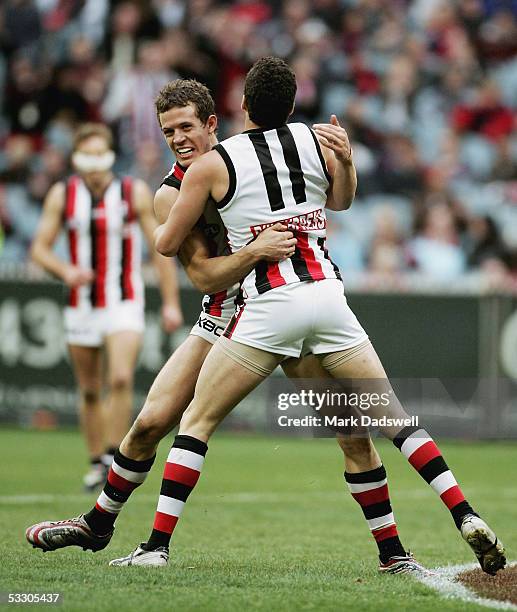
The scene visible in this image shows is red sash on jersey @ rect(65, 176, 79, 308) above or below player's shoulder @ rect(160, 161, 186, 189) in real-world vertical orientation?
below

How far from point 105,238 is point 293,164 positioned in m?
4.39

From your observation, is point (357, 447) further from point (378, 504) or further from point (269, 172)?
point (269, 172)

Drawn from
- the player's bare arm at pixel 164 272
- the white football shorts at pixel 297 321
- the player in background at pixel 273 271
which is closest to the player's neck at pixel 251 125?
the player in background at pixel 273 271

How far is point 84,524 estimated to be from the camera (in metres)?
5.64

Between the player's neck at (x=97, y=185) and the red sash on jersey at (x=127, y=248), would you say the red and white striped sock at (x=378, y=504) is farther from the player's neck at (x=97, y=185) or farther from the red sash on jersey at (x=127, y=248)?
the player's neck at (x=97, y=185)

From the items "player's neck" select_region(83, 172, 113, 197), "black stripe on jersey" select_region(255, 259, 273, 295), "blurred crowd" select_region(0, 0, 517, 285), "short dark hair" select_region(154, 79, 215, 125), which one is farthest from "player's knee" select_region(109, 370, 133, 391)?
"blurred crowd" select_region(0, 0, 517, 285)

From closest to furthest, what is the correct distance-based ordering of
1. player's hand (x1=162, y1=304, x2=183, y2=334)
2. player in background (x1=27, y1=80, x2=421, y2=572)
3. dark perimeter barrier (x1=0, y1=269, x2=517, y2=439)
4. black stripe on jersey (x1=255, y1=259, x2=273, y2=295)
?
black stripe on jersey (x1=255, y1=259, x2=273, y2=295) → player in background (x1=27, y1=80, x2=421, y2=572) → player's hand (x1=162, y1=304, x2=183, y2=334) → dark perimeter barrier (x1=0, y1=269, x2=517, y2=439)

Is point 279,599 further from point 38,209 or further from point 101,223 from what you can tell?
point 38,209

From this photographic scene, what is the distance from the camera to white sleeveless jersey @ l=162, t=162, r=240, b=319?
5281 mm

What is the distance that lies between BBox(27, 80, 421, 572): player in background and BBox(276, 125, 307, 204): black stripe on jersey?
0.54ft

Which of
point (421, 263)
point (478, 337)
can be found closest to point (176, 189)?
point (478, 337)

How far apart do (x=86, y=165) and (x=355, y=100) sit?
784 centimetres

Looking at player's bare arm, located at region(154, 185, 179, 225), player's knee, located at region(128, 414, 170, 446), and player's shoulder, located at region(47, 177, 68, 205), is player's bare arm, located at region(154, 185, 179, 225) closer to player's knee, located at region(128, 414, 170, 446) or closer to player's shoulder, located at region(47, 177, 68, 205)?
player's knee, located at region(128, 414, 170, 446)

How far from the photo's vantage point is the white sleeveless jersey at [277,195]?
4996 mm
